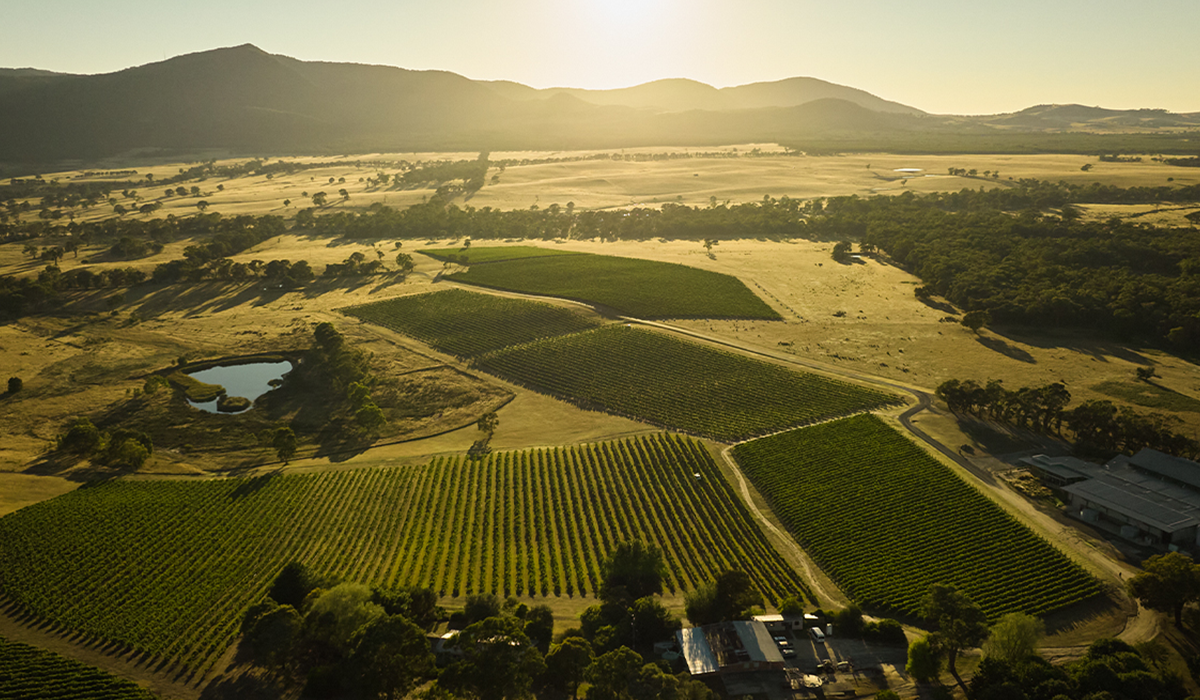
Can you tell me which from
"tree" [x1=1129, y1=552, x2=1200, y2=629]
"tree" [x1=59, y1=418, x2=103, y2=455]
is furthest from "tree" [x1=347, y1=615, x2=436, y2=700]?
Result: "tree" [x1=1129, y1=552, x2=1200, y2=629]

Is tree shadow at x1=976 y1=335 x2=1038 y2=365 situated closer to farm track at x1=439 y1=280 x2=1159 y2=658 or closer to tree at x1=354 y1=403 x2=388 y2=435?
farm track at x1=439 y1=280 x2=1159 y2=658

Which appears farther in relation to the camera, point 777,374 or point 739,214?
point 739,214

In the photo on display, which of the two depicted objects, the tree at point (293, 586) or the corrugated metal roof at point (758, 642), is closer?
the corrugated metal roof at point (758, 642)

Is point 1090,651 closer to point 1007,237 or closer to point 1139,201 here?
point 1007,237

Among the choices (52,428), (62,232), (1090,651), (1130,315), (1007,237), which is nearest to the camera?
(1090,651)

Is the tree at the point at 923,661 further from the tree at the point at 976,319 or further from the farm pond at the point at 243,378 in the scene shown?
the farm pond at the point at 243,378

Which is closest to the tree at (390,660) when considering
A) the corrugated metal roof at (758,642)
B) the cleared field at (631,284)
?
the corrugated metal roof at (758,642)

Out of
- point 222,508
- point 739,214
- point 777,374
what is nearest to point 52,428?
point 222,508
